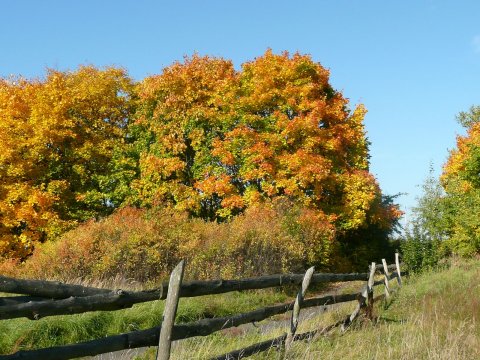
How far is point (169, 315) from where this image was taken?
5.50m

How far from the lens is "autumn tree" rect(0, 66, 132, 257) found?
96.8 feet

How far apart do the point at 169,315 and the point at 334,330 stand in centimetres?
502

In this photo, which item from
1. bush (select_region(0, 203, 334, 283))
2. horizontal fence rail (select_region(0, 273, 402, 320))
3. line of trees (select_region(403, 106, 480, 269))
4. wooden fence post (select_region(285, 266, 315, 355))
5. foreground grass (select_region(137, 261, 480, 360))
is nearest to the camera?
horizontal fence rail (select_region(0, 273, 402, 320))

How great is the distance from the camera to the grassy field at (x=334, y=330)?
24.0 feet

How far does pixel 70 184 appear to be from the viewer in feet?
109

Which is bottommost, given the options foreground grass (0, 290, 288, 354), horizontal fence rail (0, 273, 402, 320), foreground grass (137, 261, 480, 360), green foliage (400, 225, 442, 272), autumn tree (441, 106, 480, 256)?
foreground grass (137, 261, 480, 360)

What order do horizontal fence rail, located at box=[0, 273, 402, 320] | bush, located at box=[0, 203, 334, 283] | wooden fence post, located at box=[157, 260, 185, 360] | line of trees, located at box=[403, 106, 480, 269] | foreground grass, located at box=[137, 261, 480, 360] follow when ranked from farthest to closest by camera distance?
line of trees, located at box=[403, 106, 480, 269] → bush, located at box=[0, 203, 334, 283] → foreground grass, located at box=[137, 261, 480, 360] → wooden fence post, located at box=[157, 260, 185, 360] → horizontal fence rail, located at box=[0, 273, 402, 320]

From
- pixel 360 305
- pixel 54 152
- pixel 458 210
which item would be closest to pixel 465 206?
pixel 458 210

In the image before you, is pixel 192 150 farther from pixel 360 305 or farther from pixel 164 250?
pixel 360 305

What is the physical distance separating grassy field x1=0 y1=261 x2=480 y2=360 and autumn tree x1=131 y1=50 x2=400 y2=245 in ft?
45.4

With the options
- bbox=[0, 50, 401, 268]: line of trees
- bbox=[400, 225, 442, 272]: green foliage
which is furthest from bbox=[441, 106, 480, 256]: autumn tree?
bbox=[400, 225, 442, 272]: green foliage

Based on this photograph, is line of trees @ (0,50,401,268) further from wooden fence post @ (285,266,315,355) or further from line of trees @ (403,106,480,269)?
wooden fence post @ (285,266,315,355)

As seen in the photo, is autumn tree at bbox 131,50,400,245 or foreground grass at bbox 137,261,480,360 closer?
foreground grass at bbox 137,261,480,360

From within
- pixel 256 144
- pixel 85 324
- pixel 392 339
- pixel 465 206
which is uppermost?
pixel 256 144
